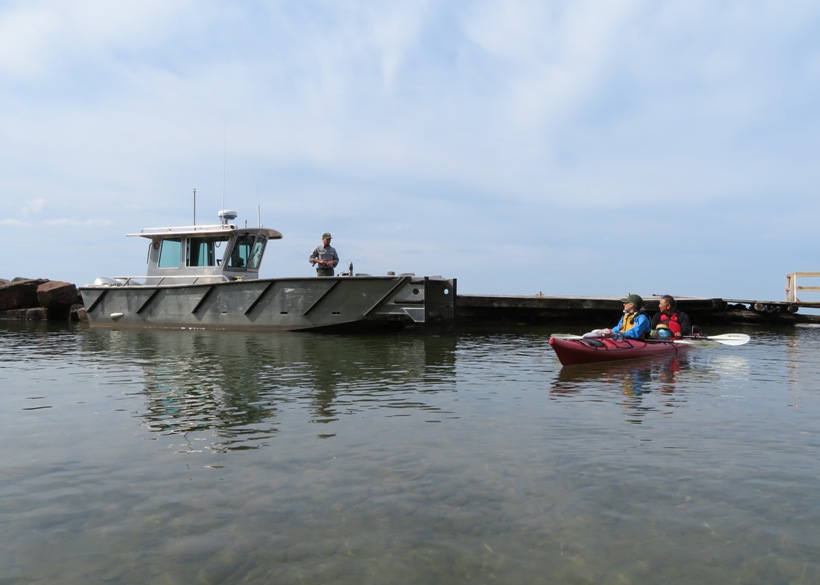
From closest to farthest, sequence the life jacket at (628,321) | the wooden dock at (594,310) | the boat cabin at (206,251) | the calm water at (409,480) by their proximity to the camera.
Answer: the calm water at (409,480) < the life jacket at (628,321) < the boat cabin at (206,251) < the wooden dock at (594,310)

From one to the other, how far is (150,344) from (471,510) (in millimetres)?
14481

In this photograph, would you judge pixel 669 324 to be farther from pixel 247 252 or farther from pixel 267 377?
pixel 247 252

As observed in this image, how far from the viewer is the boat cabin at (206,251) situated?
68.6 feet

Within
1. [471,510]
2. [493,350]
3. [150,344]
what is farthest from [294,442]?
[150,344]

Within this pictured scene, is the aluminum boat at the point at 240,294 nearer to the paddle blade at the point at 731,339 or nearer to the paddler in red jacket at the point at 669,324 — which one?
the paddler in red jacket at the point at 669,324

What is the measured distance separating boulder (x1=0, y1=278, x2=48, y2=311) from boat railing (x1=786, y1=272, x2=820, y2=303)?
32442 millimetres

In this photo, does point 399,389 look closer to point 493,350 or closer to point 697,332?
point 493,350

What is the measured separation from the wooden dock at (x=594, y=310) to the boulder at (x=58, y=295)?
16.9m

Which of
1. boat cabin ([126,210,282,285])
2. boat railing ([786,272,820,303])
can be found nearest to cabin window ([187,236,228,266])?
boat cabin ([126,210,282,285])

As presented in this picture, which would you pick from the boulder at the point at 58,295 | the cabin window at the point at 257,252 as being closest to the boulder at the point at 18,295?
the boulder at the point at 58,295

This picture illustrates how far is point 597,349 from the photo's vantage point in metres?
12.8

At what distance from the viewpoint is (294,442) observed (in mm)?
6547

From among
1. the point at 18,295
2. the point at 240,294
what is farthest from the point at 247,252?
the point at 18,295

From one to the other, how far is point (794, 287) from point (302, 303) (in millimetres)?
20817
